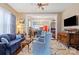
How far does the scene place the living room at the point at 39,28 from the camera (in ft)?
10.3

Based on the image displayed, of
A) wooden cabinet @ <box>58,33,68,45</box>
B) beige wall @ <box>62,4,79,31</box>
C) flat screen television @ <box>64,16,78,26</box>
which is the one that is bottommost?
wooden cabinet @ <box>58,33,68,45</box>

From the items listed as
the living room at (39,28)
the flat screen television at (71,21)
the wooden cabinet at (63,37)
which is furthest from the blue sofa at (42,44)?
the flat screen television at (71,21)

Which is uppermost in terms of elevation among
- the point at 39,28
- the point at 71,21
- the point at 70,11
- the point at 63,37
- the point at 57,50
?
the point at 70,11

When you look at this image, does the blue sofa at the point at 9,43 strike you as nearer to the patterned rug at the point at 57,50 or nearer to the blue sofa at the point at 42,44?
the patterned rug at the point at 57,50

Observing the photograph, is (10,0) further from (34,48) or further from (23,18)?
(34,48)

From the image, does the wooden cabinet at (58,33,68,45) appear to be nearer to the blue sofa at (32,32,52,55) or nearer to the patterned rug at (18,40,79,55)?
the patterned rug at (18,40,79,55)

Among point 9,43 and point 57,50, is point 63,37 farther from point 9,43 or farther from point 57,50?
point 9,43

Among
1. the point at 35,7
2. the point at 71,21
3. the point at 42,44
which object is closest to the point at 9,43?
the point at 42,44

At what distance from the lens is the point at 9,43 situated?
10.4ft

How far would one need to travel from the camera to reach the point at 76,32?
326 centimetres

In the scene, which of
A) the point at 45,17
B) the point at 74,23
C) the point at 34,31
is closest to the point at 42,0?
the point at 45,17

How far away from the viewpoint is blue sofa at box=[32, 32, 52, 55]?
320cm

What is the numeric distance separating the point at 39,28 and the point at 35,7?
45 centimetres

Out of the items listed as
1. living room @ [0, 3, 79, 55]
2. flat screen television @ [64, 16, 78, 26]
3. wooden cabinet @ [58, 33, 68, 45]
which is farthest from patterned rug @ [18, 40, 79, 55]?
flat screen television @ [64, 16, 78, 26]
